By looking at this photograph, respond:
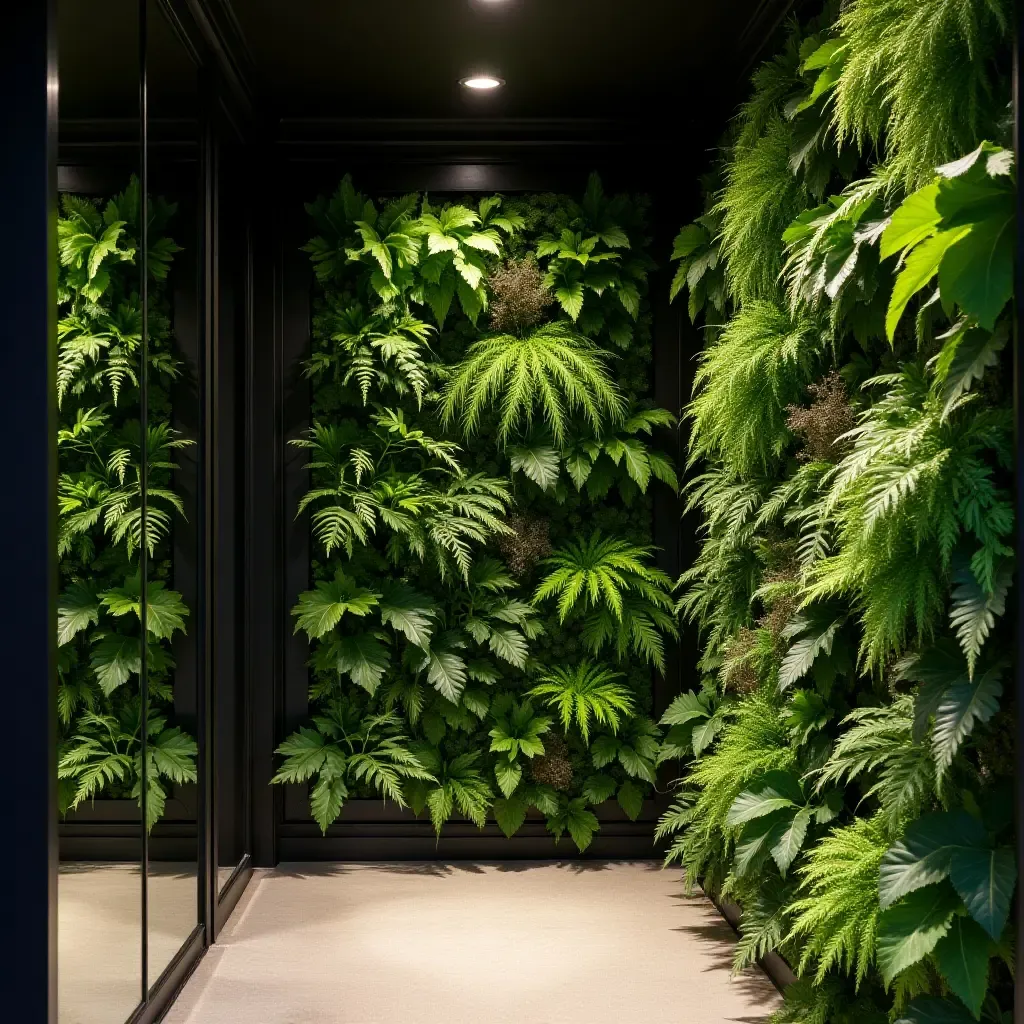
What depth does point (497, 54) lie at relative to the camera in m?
3.58

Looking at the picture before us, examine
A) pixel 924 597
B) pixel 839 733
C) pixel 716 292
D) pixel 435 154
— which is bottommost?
pixel 839 733

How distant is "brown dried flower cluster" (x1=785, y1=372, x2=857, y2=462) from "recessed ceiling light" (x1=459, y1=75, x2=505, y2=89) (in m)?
1.75

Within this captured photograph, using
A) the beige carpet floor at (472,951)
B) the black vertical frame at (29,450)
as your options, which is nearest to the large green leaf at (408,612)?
the beige carpet floor at (472,951)

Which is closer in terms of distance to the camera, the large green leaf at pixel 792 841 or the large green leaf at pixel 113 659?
the large green leaf at pixel 113 659

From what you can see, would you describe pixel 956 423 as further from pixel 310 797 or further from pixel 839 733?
pixel 310 797

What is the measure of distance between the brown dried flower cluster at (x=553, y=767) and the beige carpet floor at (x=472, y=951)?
0.98 ft

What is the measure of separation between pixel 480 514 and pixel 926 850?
2456 mm

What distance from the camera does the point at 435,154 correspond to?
4285 millimetres

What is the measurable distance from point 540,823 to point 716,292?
6.61 feet

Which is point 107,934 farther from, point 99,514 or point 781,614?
point 781,614

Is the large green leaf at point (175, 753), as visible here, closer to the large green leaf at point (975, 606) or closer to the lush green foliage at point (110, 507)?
the lush green foliage at point (110, 507)

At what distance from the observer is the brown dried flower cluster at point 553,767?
421 centimetres

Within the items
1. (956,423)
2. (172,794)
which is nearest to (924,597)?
(956,423)

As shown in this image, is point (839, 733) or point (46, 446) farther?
point (839, 733)
